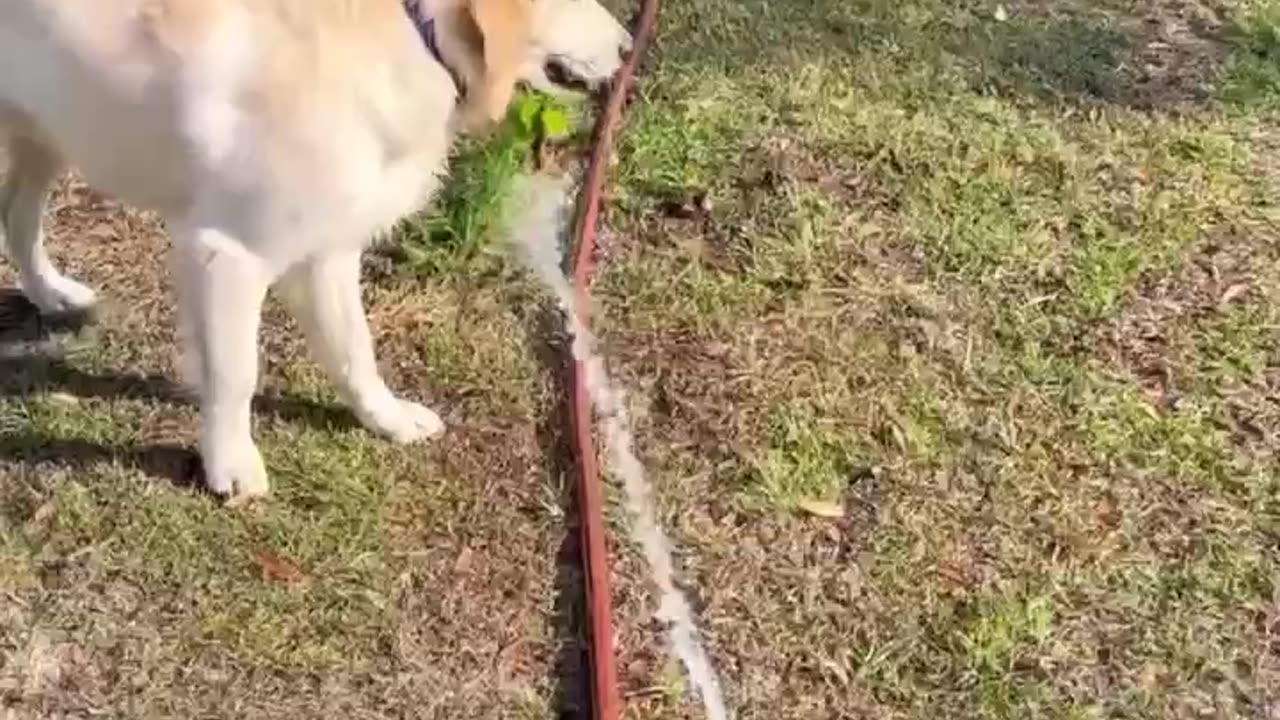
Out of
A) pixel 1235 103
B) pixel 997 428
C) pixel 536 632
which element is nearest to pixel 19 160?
pixel 536 632

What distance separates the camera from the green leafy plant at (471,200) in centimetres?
358

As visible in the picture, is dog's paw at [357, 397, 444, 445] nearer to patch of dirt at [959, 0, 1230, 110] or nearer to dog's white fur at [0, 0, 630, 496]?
dog's white fur at [0, 0, 630, 496]

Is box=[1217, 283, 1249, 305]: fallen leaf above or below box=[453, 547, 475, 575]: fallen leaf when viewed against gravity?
above

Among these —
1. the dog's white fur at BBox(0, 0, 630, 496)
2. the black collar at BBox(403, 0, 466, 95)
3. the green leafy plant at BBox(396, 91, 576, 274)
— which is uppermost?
the black collar at BBox(403, 0, 466, 95)

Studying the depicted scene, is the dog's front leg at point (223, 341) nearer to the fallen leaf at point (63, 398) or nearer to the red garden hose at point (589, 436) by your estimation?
the fallen leaf at point (63, 398)

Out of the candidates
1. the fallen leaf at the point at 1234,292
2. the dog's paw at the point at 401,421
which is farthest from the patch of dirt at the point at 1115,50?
the dog's paw at the point at 401,421

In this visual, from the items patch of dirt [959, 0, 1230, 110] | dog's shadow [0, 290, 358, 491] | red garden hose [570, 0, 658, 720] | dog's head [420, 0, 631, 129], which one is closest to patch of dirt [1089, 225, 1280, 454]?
patch of dirt [959, 0, 1230, 110]

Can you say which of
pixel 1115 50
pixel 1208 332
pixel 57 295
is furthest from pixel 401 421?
pixel 1115 50

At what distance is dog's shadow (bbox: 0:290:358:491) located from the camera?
3113 mm

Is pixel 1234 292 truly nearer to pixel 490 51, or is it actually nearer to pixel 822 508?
pixel 822 508

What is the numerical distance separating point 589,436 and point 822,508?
1.40ft

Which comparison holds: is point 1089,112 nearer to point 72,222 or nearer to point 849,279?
point 849,279

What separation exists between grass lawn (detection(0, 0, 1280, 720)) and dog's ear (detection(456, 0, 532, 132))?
763 millimetres

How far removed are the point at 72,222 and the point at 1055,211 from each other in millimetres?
2001
